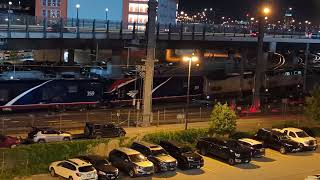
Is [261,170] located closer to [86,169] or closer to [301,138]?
[301,138]

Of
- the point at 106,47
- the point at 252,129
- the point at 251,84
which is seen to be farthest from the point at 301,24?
the point at 252,129

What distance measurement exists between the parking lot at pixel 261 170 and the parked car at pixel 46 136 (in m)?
6.38

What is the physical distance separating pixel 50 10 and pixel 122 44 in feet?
150

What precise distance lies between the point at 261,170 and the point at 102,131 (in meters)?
11.4

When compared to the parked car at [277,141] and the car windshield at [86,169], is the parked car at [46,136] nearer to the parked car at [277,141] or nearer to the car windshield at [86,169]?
the car windshield at [86,169]

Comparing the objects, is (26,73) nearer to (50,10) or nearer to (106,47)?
→ (106,47)

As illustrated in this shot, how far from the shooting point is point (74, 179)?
2697 centimetres

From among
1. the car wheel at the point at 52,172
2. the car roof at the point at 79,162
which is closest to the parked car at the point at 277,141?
the car roof at the point at 79,162

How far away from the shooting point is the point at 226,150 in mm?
33500

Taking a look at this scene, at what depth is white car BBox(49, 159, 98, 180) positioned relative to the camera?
26927 millimetres

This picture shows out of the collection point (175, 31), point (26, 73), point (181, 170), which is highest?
point (175, 31)

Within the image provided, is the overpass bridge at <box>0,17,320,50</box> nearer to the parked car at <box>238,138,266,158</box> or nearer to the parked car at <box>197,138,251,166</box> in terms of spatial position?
the parked car at <box>197,138,251,166</box>

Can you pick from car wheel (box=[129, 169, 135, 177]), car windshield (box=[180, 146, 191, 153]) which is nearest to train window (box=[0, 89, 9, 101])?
car windshield (box=[180, 146, 191, 153])

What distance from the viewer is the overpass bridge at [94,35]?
53.0m
